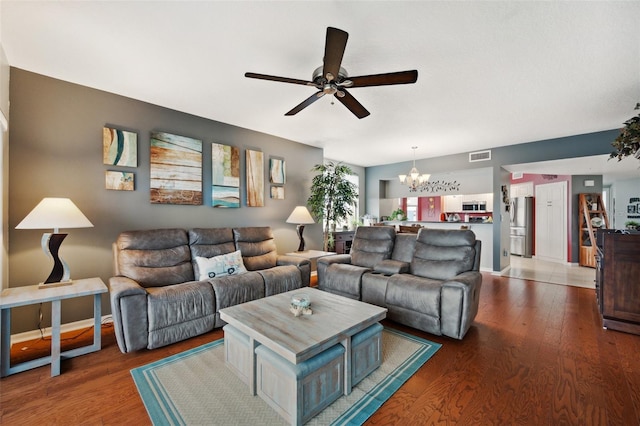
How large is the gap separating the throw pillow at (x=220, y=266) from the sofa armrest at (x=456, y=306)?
88.9 inches

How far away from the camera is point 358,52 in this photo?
7.84 ft

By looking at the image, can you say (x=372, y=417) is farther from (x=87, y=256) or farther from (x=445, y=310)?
(x=87, y=256)

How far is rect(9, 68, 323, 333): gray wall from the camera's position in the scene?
270 cm

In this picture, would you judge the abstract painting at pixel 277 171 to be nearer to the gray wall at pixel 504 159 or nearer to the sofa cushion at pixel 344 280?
the sofa cushion at pixel 344 280

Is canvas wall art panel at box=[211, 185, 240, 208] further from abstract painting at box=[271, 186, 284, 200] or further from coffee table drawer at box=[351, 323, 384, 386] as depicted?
coffee table drawer at box=[351, 323, 384, 386]

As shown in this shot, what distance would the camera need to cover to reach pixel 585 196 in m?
6.55

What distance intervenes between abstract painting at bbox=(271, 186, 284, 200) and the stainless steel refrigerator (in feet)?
21.6

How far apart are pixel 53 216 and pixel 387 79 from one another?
9.82 feet

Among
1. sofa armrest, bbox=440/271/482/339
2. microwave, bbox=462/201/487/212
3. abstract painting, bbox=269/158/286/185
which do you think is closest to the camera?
sofa armrest, bbox=440/271/482/339

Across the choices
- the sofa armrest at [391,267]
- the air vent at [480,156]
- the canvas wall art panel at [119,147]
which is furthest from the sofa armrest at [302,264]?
the air vent at [480,156]

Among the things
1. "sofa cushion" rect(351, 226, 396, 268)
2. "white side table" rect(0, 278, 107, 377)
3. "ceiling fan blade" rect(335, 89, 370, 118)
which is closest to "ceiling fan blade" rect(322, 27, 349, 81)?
"ceiling fan blade" rect(335, 89, 370, 118)

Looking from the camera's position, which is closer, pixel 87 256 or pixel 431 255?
pixel 87 256

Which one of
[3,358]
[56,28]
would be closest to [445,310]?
[3,358]

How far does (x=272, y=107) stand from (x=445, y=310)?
123 inches
